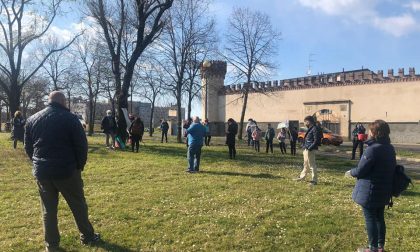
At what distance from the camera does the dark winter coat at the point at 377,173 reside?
5691mm

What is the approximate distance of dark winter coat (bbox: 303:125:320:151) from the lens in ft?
37.2

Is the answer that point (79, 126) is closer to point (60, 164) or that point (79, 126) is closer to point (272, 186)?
point (60, 164)

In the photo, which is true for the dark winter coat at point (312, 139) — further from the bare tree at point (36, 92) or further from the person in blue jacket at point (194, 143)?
the bare tree at point (36, 92)

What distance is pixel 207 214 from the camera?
305 inches

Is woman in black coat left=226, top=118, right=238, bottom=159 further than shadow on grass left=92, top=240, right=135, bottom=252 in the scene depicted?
Yes

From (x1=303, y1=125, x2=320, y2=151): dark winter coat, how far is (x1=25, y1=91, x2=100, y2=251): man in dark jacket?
22.8 ft

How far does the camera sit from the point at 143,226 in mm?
6977

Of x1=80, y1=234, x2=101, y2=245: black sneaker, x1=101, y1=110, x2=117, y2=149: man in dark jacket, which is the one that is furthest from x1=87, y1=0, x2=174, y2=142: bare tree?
x1=80, y1=234, x2=101, y2=245: black sneaker

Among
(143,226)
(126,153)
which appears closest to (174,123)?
(126,153)

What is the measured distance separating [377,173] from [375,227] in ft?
2.37

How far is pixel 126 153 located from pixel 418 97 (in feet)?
101

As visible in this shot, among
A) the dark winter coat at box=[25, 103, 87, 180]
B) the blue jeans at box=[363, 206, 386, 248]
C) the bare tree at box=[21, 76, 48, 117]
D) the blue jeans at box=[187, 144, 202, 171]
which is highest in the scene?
the bare tree at box=[21, 76, 48, 117]

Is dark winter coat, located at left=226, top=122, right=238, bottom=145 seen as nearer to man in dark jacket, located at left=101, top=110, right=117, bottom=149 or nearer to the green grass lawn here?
the green grass lawn

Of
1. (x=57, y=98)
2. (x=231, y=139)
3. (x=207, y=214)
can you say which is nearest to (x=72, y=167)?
(x=57, y=98)
